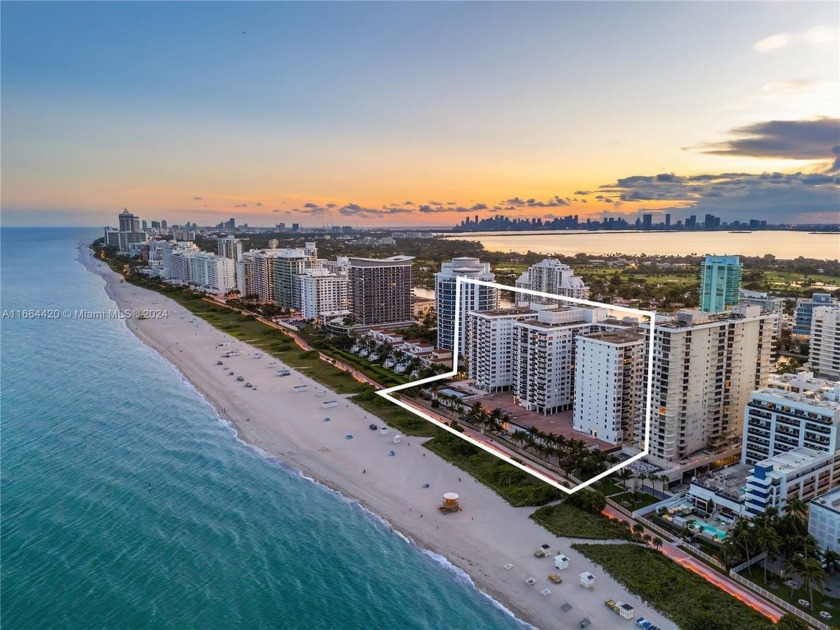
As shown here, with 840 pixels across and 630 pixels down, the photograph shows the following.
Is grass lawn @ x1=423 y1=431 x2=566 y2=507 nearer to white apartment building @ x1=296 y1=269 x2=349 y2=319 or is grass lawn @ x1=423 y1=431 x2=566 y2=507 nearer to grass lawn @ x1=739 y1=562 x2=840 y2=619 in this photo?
grass lawn @ x1=739 y1=562 x2=840 y2=619

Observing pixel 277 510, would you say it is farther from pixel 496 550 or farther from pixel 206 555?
pixel 496 550

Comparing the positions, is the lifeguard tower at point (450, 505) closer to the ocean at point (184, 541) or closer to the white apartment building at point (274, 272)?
the ocean at point (184, 541)

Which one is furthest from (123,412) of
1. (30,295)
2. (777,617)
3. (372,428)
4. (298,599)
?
(30,295)

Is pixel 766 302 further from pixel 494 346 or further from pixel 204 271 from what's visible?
pixel 204 271

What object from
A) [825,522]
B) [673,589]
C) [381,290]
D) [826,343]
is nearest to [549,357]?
[825,522]

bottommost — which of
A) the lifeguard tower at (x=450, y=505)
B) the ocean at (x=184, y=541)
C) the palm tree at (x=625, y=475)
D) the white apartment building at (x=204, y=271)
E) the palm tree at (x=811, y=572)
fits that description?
the ocean at (x=184, y=541)

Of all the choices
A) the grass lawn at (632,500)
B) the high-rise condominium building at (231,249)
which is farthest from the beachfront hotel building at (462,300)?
the high-rise condominium building at (231,249)

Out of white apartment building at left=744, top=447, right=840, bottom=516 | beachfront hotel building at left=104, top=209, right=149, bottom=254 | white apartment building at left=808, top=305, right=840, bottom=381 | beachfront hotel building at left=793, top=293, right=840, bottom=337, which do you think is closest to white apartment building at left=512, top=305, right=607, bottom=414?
white apartment building at left=744, top=447, right=840, bottom=516
